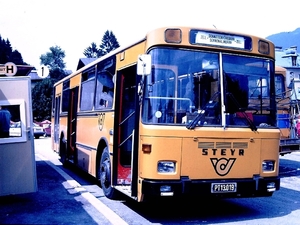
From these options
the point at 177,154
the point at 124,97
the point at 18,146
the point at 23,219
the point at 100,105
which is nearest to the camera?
the point at 177,154

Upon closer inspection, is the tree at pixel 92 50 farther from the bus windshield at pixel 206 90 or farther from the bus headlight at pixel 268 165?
the bus headlight at pixel 268 165

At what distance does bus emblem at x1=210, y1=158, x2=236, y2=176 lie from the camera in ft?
20.7

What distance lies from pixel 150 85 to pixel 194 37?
3.57ft

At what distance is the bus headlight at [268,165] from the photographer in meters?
6.69

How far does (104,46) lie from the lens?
108 m

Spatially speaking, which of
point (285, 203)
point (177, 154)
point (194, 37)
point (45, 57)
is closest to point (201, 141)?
point (177, 154)

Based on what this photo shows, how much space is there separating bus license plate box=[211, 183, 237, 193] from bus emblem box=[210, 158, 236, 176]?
→ 17 cm

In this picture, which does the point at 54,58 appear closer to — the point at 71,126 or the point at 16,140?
the point at 71,126

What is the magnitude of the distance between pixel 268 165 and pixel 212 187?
117 centimetres

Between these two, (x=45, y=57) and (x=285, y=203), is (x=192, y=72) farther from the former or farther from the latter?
(x=45, y=57)

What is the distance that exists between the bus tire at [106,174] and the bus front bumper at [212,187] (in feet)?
6.69

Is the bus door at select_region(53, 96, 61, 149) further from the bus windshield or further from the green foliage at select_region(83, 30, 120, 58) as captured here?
the green foliage at select_region(83, 30, 120, 58)

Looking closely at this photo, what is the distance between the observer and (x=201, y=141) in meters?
6.19

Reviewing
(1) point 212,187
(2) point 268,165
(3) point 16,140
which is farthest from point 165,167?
(3) point 16,140
